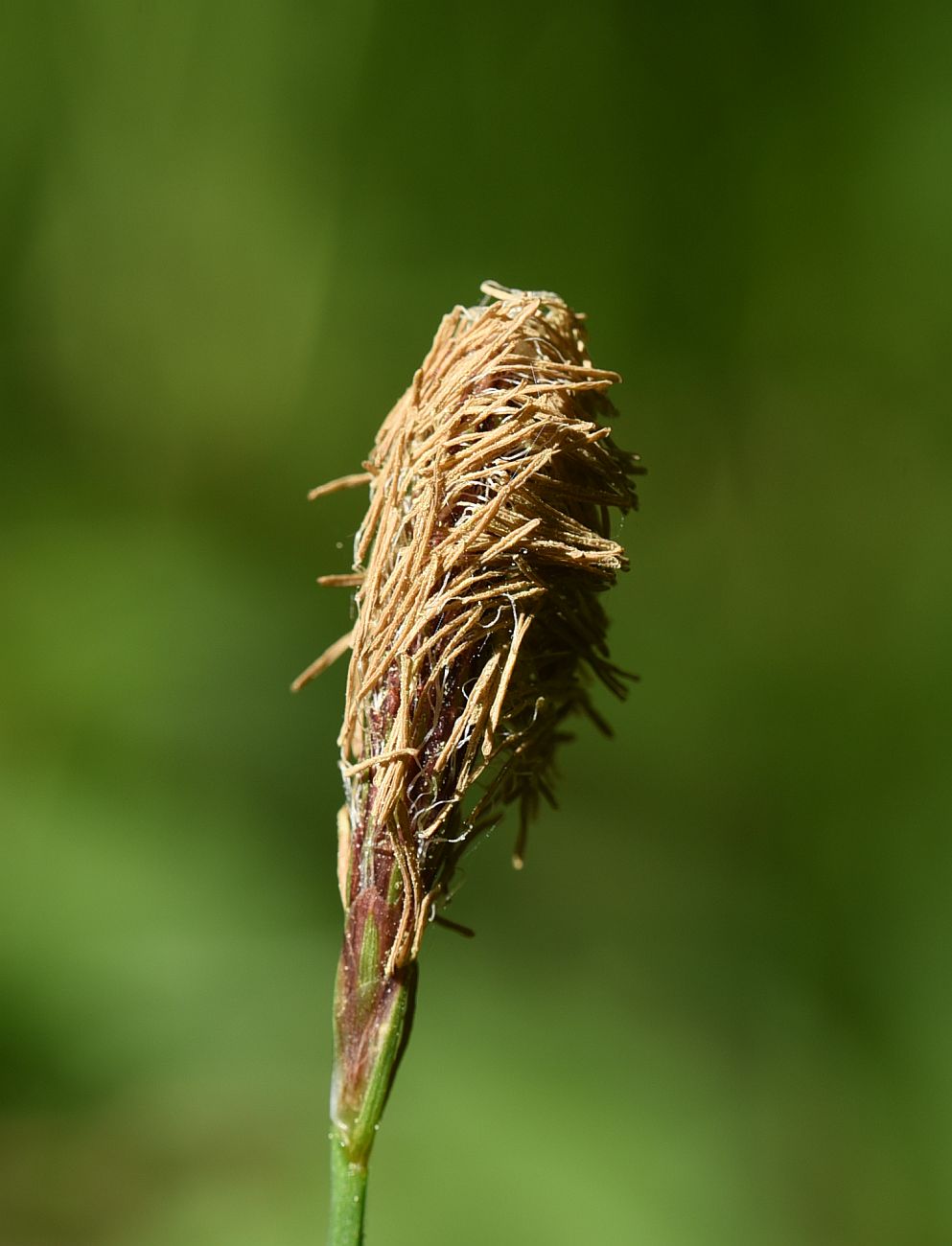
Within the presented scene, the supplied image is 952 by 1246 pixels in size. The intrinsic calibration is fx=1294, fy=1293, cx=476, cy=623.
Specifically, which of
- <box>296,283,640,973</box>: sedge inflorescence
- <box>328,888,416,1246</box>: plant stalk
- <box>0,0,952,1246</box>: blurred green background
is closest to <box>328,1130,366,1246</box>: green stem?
<box>328,888,416,1246</box>: plant stalk

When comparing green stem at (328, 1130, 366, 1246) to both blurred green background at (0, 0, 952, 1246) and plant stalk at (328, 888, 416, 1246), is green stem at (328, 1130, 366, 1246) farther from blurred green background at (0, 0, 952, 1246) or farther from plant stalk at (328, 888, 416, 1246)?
blurred green background at (0, 0, 952, 1246)

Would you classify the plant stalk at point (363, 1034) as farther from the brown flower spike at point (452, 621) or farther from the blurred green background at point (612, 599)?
the blurred green background at point (612, 599)

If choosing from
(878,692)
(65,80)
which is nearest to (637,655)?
(878,692)

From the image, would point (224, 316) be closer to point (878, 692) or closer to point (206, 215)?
point (206, 215)

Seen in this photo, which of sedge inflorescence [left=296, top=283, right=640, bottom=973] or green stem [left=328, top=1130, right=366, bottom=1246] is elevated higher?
sedge inflorescence [left=296, top=283, right=640, bottom=973]

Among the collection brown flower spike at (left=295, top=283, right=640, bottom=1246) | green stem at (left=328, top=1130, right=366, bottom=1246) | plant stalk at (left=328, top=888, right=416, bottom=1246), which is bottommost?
green stem at (left=328, top=1130, right=366, bottom=1246)

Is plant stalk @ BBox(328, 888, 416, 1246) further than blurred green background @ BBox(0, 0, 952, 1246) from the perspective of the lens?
No
